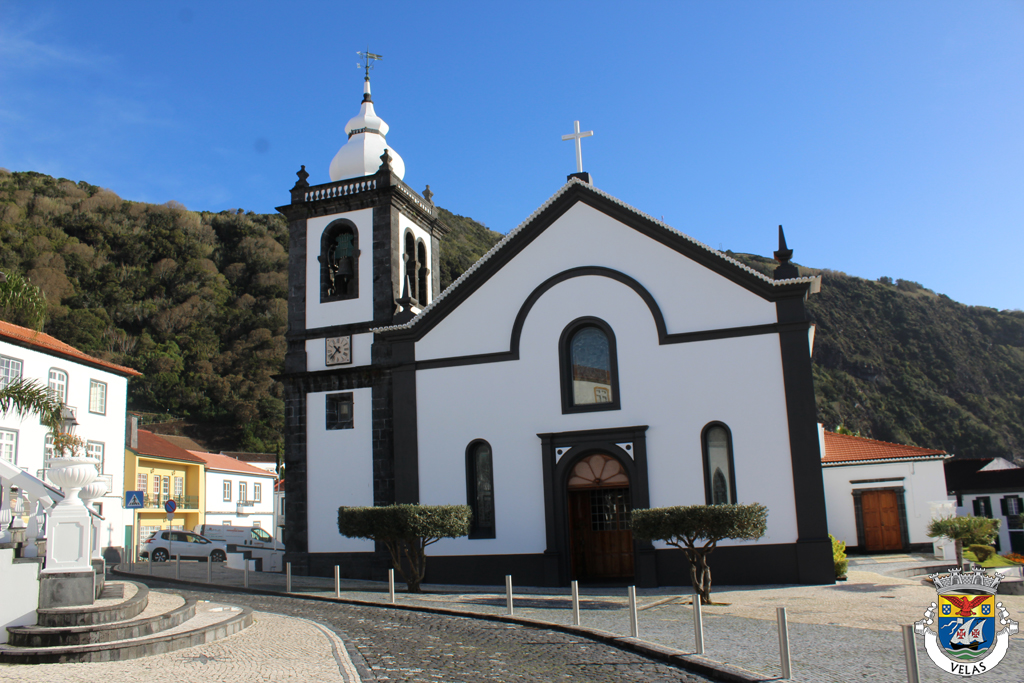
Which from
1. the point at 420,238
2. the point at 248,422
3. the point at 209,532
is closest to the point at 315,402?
the point at 420,238

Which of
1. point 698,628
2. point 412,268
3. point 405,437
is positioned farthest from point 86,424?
point 698,628

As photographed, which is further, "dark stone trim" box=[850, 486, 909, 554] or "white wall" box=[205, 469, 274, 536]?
"white wall" box=[205, 469, 274, 536]

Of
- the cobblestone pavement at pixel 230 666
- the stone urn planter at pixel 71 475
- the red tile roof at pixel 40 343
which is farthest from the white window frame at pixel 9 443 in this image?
the cobblestone pavement at pixel 230 666

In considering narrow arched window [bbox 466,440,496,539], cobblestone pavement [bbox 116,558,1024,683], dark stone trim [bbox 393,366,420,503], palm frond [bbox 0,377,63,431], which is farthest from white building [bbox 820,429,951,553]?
palm frond [bbox 0,377,63,431]

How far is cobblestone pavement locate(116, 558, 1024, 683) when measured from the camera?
867 centimetres

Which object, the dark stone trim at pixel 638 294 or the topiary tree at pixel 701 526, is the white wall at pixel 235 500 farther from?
the topiary tree at pixel 701 526

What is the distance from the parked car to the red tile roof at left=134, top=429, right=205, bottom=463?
10.3 meters

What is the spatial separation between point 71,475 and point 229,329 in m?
76.6

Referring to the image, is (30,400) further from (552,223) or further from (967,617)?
(967,617)

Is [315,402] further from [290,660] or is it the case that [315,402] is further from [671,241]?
[290,660]

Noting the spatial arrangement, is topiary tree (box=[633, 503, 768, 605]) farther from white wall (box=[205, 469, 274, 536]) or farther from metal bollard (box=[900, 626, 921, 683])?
white wall (box=[205, 469, 274, 536])

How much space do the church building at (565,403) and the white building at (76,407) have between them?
10405 mm

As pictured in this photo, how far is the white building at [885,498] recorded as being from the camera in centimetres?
2784

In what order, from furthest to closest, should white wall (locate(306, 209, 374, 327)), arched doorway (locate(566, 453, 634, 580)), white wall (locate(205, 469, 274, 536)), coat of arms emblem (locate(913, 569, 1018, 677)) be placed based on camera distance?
white wall (locate(205, 469, 274, 536)) → white wall (locate(306, 209, 374, 327)) → arched doorway (locate(566, 453, 634, 580)) → coat of arms emblem (locate(913, 569, 1018, 677))
